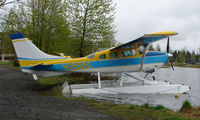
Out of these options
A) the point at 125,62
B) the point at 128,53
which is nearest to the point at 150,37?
the point at 128,53

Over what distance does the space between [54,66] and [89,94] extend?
263 centimetres

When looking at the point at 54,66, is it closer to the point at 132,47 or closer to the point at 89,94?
the point at 89,94

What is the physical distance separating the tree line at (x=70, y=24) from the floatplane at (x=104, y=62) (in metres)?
6.81

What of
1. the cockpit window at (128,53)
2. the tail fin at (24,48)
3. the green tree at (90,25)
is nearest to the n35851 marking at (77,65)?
the tail fin at (24,48)

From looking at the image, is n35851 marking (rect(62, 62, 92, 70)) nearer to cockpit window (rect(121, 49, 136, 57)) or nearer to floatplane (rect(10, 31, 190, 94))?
floatplane (rect(10, 31, 190, 94))

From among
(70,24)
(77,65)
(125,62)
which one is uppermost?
(70,24)

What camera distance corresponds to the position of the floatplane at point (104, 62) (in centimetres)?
1043

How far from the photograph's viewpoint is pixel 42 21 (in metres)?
17.5

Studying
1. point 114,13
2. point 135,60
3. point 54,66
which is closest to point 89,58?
point 54,66

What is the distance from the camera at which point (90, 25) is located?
18.0 metres

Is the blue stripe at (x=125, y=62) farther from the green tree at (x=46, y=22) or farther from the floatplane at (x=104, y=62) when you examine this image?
the green tree at (x=46, y=22)

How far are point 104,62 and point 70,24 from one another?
8.56 meters

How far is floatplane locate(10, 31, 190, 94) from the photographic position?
10430 mm

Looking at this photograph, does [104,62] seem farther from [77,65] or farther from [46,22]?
[46,22]
